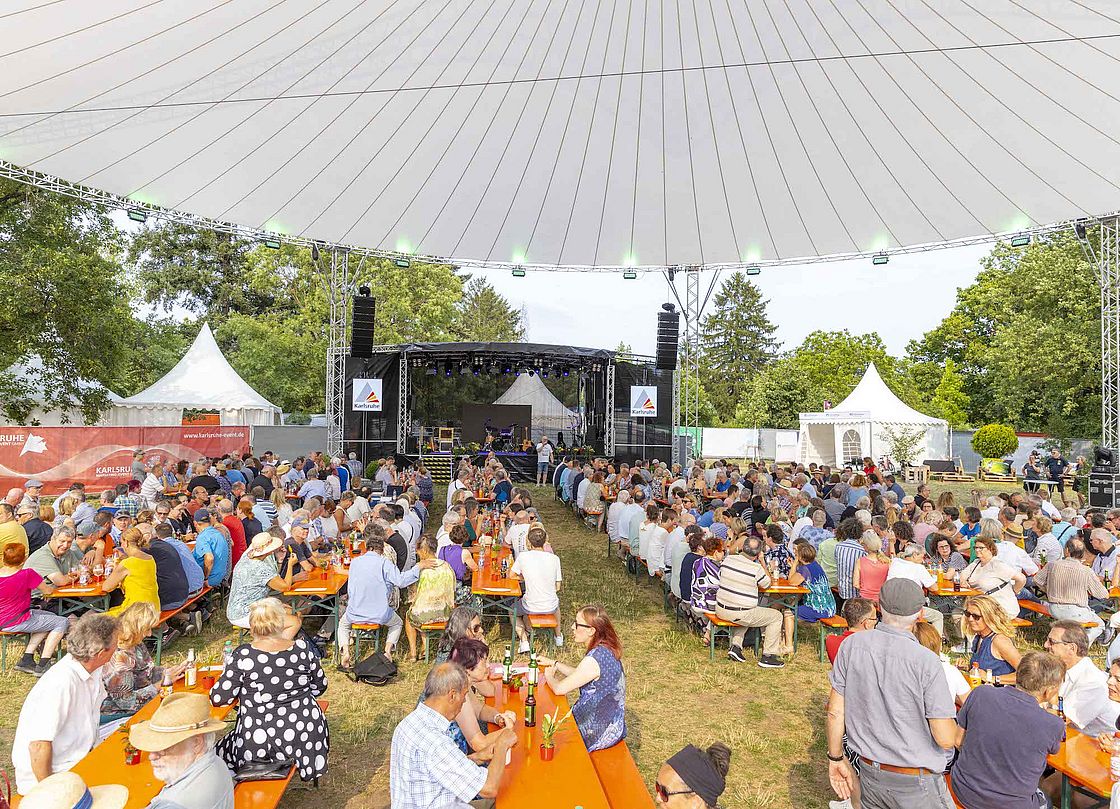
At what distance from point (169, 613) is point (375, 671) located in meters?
1.74

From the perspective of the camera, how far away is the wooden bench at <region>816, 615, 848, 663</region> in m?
5.75

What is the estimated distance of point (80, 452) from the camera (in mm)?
14023

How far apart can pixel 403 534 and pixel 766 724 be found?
3.84 metres

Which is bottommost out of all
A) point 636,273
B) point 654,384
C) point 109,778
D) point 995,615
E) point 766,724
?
point 766,724

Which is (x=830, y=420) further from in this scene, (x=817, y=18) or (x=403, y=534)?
(x=403, y=534)

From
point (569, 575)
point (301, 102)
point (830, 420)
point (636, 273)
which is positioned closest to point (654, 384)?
point (636, 273)

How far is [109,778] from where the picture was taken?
2.70 meters

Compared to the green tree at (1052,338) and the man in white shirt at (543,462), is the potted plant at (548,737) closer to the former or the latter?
the man in white shirt at (543,462)

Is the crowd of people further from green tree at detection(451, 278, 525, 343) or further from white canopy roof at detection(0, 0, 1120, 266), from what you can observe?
green tree at detection(451, 278, 525, 343)

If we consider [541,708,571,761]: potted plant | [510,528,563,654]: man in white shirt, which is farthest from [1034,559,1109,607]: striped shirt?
[541,708,571,761]: potted plant

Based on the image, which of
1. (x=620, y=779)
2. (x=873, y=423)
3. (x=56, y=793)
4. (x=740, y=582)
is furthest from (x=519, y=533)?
(x=873, y=423)

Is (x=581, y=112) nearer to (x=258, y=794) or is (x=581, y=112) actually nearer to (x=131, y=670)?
(x=131, y=670)

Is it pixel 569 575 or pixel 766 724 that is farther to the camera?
pixel 569 575

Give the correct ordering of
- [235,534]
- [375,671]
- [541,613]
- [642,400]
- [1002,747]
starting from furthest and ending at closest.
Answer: [642,400]
[235,534]
[541,613]
[375,671]
[1002,747]
